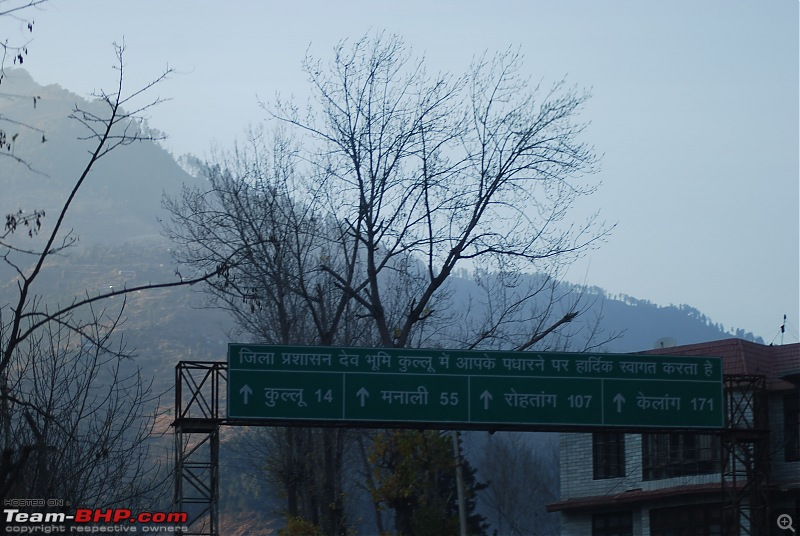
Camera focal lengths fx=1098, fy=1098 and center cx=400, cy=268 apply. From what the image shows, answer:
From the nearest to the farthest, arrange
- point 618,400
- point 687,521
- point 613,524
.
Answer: point 618,400, point 687,521, point 613,524

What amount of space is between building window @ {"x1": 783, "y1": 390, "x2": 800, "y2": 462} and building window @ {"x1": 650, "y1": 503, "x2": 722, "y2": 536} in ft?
8.72

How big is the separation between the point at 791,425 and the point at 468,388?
12.5 meters

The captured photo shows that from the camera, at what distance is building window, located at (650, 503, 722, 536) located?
105 ft

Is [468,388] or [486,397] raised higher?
[468,388]

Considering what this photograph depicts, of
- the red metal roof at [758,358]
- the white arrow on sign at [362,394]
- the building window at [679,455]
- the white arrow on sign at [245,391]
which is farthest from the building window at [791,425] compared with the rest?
the white arrow on sign at [245,391]

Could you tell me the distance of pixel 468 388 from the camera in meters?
23.0

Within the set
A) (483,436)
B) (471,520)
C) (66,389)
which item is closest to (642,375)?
(66,389)

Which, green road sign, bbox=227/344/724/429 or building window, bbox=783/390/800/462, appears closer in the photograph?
green road sign, bbox=227/344/724/429

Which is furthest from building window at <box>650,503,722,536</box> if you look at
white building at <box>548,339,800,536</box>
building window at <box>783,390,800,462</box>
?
building window at <box>783,390,800,462</box>

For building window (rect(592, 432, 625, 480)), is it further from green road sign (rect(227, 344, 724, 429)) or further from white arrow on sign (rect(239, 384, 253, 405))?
white arrow on sign (rect(239, 384, 253, 405))

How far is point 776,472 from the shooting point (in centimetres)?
3102

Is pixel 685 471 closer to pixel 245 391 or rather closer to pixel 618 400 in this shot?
pixel 618 400

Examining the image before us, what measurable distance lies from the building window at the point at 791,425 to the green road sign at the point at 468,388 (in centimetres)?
761

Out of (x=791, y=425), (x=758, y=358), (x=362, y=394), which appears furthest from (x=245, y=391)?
(x=758, y=358)
